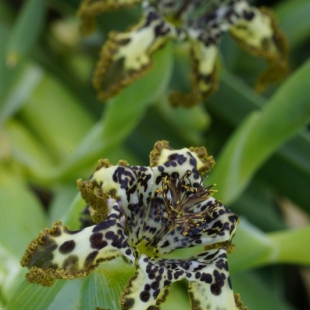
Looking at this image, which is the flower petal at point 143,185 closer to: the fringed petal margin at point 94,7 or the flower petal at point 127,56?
the flower petal at point 127,56

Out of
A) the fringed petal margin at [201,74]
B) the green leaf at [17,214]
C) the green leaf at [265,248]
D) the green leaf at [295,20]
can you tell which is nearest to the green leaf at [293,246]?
the green leaf at [265,248]

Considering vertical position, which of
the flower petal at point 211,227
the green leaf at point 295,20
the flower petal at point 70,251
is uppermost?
the flower petal at point 70,251

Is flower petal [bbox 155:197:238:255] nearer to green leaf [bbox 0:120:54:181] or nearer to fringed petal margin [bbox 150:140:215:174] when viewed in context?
fringed petal margin [bbox 150:140:215:174]

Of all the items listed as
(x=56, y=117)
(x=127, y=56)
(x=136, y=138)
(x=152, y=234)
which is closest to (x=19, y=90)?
(x=56, y=117)

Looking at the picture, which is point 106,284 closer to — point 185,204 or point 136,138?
point 185,204

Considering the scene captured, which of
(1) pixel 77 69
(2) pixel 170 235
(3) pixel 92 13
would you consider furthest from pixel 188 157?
(1) pixel 77 69
